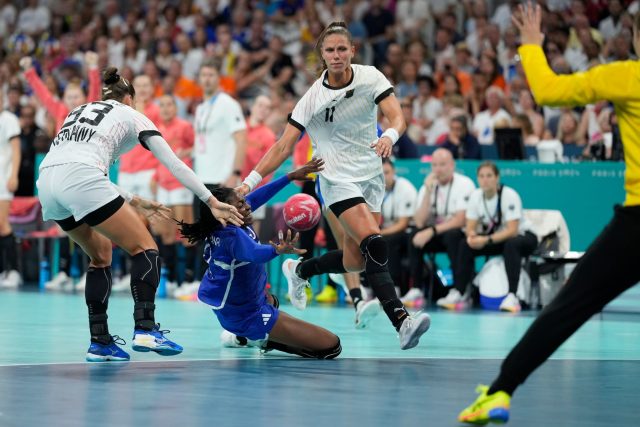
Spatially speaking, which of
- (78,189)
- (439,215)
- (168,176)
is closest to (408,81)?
(439,215)

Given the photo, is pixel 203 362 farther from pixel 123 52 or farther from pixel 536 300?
pixel 123 52

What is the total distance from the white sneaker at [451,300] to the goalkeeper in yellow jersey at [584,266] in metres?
8.55

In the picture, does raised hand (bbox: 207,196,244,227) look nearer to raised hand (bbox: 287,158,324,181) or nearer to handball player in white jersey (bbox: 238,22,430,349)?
raised hand (bbox: 287,158,324,181)

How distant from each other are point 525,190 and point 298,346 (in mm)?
7232

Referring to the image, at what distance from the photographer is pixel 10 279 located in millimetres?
17000

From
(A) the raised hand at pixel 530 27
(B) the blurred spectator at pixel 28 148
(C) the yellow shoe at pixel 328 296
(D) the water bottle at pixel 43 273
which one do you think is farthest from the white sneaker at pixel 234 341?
(B) the blurred spectator at pixel 28 148

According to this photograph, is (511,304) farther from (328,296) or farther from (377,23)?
(377,23)

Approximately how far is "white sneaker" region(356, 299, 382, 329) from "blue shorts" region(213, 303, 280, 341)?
1963 mm

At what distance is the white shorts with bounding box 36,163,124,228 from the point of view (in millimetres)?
7992

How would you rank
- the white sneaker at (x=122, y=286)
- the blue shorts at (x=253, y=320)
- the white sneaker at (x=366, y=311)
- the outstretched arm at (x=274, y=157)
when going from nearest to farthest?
the blue shorts at (x=253, y=320)
the outstretched arm at (x=274, y=157)
the white sneaker at (x=366, y=311)
the white sneaker at (x=122, y=286)

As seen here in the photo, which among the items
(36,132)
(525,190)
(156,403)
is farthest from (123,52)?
(156,403)

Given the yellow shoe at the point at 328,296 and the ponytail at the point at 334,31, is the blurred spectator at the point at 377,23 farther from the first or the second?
the ponytail at the point at 334,31

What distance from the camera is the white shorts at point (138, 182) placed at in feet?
53.1

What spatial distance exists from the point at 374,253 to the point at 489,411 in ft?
11.4
